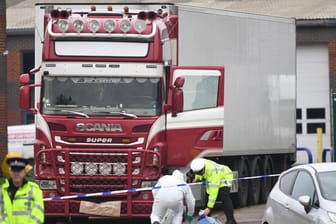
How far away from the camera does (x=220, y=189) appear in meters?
18.2

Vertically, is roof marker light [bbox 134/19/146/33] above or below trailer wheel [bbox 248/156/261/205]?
above

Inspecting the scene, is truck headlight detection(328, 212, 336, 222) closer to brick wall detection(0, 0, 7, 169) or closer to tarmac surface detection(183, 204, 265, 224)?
tarmac surface detection(183, 204, 265, 224)

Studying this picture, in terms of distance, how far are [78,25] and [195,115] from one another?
9.62ft

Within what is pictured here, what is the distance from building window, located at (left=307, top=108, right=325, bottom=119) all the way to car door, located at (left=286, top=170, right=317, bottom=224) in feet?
86.1

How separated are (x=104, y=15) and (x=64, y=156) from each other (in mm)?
2669

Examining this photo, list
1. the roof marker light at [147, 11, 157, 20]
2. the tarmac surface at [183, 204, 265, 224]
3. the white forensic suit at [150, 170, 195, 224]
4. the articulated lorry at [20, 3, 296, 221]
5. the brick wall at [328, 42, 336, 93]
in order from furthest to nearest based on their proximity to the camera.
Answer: the brick wall at [328, 42, 336, 93]
the tarmac surface at [183, 204, 265, 224]
the roof marker light at [147, 11, 157, 20]
the articulated lorry at [20, 3, 296, 221]
the white forensic suit at [150, 170, 195, 224]

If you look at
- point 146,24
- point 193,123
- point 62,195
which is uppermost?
point 146,24

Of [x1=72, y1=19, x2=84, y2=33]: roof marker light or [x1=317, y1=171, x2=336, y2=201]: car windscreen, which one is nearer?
[x1=317, y1=171, x2=336, y2=201]: car windscreen

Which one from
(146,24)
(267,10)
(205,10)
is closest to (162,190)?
(146,24)

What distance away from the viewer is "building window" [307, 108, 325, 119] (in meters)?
39.9

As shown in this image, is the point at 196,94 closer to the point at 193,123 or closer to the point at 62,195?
the point at 193,123

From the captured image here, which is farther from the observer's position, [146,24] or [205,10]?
[205,10]

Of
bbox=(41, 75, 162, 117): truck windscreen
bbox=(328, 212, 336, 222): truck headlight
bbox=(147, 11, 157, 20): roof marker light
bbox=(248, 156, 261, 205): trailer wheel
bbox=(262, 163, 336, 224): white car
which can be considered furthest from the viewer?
bbox=(248, 156, 261, 205): trailer wheel

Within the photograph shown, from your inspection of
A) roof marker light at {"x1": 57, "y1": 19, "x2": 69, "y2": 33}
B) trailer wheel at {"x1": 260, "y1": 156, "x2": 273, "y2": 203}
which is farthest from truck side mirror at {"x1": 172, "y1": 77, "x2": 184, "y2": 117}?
trailer wheel at {"x1": 260, "y1": 156, "x2": 273, "y2": 203}
